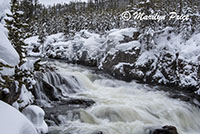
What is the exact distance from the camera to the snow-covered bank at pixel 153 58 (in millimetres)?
11438

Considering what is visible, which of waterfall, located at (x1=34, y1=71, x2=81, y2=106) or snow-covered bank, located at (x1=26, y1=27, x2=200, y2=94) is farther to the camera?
snow-covered bank, located at (x1=26, y1=27, x2=200, y2=94)

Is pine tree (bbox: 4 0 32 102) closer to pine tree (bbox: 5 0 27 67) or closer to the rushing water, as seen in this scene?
pine tree (bbox: 5 0 27 67)

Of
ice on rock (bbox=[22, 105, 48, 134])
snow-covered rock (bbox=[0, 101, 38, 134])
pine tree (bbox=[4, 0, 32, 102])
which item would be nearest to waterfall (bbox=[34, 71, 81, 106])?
pine tree (bbox=[4, 0, 32, 102])

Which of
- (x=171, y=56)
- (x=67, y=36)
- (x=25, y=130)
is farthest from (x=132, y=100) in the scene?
(x=67, y=36)

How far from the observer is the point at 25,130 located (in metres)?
2.80

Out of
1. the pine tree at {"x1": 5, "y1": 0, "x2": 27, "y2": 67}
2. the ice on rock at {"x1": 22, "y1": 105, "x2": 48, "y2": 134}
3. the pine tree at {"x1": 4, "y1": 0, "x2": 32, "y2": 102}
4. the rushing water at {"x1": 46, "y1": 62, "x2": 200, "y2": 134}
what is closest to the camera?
the ice on rock at {"x1": 22, "y1": 105, "x2": 48, "y2": 134}

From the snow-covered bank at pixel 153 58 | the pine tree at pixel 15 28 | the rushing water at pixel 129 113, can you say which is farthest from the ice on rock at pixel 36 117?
the snow-covered bank at pixel 153 58

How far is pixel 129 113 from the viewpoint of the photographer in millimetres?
7770

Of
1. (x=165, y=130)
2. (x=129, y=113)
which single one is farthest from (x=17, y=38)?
(x=165, y=130)

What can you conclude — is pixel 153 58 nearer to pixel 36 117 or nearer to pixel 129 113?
pixel 129 113

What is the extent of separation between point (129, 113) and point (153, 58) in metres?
6.65

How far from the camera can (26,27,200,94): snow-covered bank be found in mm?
11438

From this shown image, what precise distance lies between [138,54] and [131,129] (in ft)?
27.7

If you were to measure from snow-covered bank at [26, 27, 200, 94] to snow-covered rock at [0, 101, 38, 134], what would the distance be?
23.6ft
